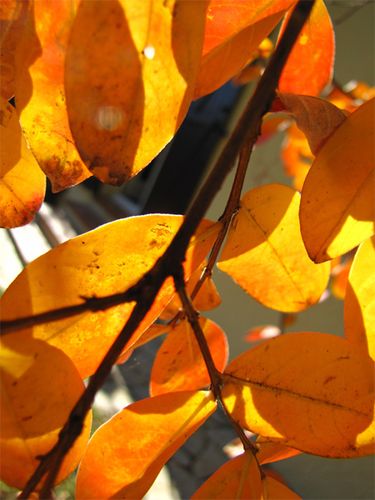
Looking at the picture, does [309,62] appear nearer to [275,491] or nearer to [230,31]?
[230,31]

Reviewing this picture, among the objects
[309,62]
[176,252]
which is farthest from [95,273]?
[309,62]

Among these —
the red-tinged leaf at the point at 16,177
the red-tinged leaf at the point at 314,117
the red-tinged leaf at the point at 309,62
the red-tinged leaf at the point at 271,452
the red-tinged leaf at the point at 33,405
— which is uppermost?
the red-tinged leaf at the point at 16,177

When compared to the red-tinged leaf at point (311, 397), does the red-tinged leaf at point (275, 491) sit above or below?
below

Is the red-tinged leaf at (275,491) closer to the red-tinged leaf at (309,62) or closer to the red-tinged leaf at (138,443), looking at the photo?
the red-tinged leaf at (138,443)

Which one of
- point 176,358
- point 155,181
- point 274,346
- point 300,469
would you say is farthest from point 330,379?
point 155,181

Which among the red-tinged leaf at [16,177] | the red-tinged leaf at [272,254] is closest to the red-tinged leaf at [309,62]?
the red-tinged leaf at [272,254]

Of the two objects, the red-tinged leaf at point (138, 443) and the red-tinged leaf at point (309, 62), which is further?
the red-tinged leaf at point (309, 62)
